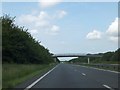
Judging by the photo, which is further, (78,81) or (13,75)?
(13,75)

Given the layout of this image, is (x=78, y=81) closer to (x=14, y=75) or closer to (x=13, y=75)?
(x=13, y=75)

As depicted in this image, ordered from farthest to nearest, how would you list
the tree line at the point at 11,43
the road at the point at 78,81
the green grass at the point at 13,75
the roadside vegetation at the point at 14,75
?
1. the tree line at the point at 11,43
2. the green grass at the point at 13,75
3. the roadside vegetation at the point at 14,75
4. the road at the point at 78,81

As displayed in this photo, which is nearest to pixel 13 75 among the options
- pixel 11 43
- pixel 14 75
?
pixel 14 75

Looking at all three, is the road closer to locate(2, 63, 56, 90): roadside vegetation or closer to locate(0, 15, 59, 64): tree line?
locate(2, 63, 56, 90): roadside vegetation

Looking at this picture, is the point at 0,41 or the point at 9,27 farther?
the point at 9,27

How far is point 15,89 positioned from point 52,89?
1.82 metres

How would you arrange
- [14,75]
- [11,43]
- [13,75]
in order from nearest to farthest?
[13,75], [14,75], [11,43]

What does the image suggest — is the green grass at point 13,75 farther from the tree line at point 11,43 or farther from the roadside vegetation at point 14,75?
the tree line at point 11,43

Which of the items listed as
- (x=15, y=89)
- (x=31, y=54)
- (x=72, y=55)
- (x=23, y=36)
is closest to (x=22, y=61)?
(x=23, y=36)

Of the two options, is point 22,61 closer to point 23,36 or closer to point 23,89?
point 23,36

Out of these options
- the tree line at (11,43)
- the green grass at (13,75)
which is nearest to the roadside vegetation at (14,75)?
the green grass at (13,75)

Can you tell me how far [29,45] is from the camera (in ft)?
228

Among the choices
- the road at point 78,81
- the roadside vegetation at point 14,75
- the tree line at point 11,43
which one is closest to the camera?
the road at point 78,81

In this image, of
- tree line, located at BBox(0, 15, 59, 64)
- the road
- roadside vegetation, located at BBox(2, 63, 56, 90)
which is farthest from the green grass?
tree line, located at BBox(0, 15, 59, 64)
